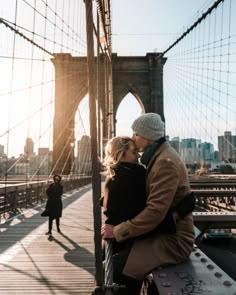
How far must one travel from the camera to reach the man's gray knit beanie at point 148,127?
65.2 inches

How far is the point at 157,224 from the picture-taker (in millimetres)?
1492

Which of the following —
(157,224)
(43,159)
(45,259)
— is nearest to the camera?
(157,224)

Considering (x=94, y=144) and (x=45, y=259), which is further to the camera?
(x=45, y=259)

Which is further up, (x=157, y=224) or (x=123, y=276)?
(x=157, y=224)

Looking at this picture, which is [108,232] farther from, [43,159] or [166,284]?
[43,159]

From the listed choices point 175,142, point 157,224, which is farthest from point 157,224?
point 175,142

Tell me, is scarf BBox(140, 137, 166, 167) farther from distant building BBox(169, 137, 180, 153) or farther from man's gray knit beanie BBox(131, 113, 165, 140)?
distant building BBox(169, 137, 180, 153)

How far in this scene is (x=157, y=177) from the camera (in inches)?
58.7

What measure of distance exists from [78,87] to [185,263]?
3307 cm

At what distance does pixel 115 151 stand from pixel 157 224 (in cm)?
36

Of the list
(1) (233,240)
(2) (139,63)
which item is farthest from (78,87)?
(1) (233,240)

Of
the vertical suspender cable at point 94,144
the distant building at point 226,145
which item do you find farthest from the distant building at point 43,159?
the vertical suspender cable at point 94,144

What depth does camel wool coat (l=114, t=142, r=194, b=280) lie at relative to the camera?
4.83 feet

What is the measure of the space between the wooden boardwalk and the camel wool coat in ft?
5.41
